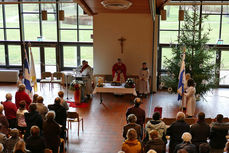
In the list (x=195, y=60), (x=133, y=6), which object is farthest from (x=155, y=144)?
(x=133, y=6)

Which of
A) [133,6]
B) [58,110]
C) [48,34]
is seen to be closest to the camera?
[58,110]

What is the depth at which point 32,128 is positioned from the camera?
6.72m

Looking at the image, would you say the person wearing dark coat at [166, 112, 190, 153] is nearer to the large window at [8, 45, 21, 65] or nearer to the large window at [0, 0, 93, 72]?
the large window at [0, 0, 93, 72]

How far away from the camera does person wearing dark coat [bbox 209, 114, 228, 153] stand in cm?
741

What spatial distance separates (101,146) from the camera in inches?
368

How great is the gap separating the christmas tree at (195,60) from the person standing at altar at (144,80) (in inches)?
37.3

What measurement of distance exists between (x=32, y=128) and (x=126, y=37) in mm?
9890

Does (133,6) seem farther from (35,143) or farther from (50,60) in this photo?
(35,143)

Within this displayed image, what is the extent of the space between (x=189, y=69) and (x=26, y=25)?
949 cm

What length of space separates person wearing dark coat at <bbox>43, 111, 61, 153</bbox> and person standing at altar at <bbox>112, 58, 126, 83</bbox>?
A: 317 inches

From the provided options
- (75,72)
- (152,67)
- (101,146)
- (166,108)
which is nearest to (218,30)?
(152,67)

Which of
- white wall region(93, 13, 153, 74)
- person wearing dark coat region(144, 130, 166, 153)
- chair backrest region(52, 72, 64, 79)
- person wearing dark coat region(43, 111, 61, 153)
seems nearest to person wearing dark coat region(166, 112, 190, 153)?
person wearing dark coat region(144, 130, 166, 153)

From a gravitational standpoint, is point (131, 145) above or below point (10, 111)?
below

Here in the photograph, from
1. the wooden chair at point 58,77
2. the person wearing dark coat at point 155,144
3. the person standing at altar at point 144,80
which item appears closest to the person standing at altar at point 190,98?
the person standing at altar at point 144,80
